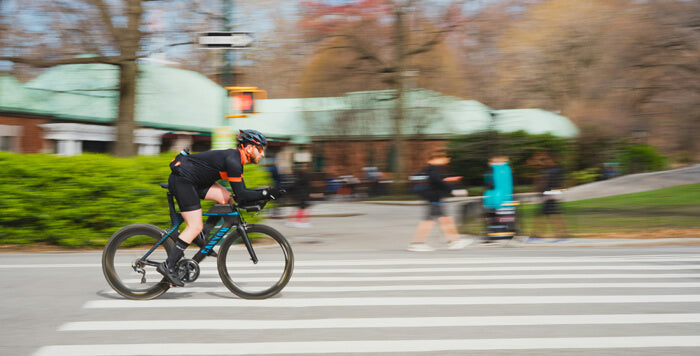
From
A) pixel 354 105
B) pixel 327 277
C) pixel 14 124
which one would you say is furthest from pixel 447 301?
pixel 354 105

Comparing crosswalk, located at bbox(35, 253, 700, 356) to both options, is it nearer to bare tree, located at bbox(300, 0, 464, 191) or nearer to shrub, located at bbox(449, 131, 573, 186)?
bare tree, located at bbox(300, 0, 464, 191)

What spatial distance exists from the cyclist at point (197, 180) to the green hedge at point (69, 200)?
5.40 m

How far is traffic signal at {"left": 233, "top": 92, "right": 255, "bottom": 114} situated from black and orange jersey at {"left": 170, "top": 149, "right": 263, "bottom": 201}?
5.61 meters

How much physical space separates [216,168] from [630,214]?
14535 millimetres

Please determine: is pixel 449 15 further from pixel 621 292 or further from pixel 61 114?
pixel 621 292

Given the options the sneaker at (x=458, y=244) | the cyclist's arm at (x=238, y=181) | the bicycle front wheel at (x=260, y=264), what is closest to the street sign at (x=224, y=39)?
the sneaker at (x=458, y=244)

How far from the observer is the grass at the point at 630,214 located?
1459 centimetres

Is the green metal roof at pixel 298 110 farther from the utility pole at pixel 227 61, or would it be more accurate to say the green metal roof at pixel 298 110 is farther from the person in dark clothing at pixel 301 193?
the utility pole at pixel 227 61

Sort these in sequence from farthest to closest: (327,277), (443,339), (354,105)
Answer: (354,105) < (327,277) < (443,339)

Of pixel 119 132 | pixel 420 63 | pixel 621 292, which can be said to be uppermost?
pixel 420 63

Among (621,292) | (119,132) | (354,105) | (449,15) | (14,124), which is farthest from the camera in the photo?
(354,105)

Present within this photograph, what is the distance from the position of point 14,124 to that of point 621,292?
2089cm

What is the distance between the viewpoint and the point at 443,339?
5.13 meters


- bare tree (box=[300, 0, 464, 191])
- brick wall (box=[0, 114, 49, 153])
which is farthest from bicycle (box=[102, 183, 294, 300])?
bare tree (box=[300, 0, 464, 191])
